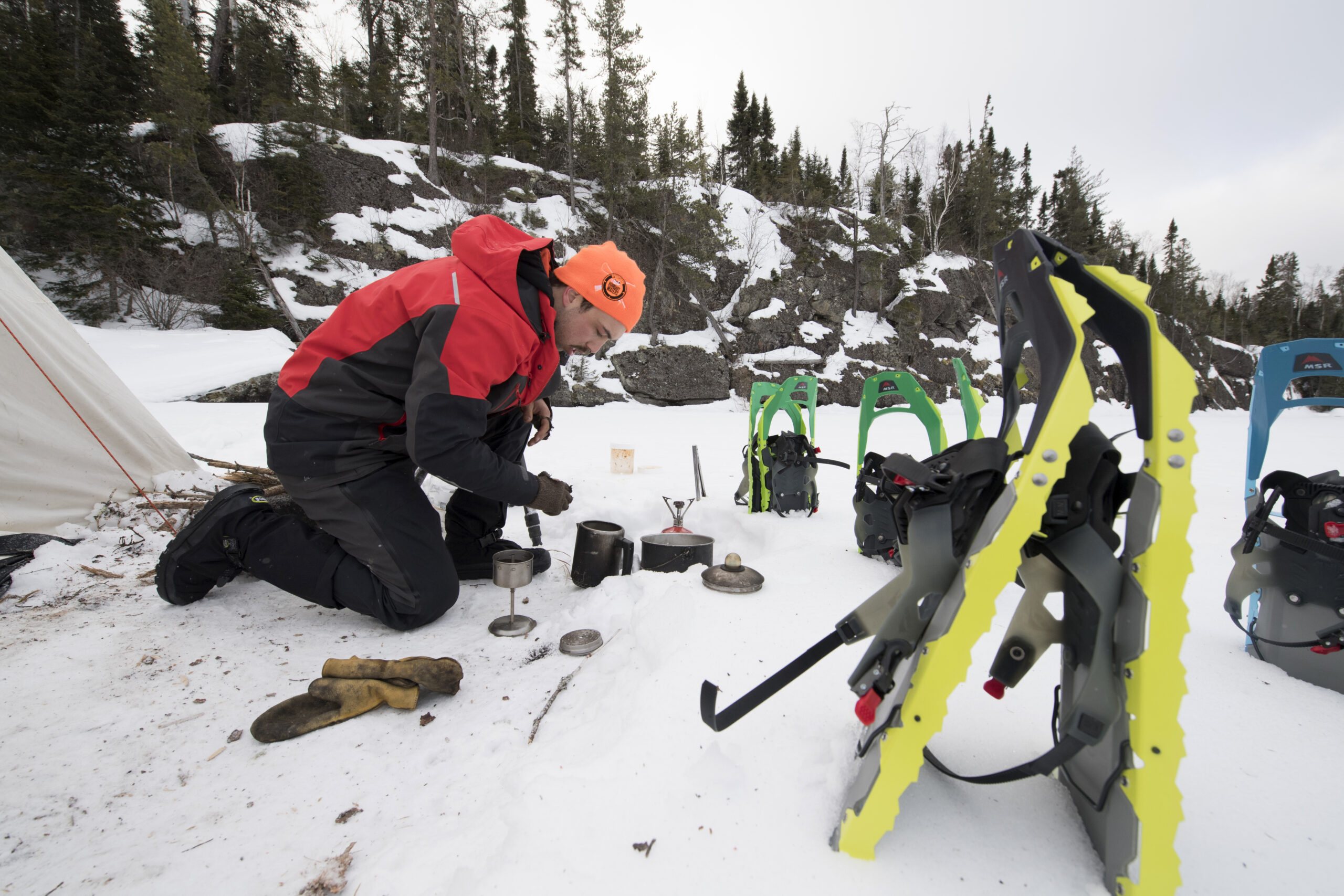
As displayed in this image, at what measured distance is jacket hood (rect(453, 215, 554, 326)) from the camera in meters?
1.88

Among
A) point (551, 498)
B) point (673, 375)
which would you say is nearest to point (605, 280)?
point (551, 498)

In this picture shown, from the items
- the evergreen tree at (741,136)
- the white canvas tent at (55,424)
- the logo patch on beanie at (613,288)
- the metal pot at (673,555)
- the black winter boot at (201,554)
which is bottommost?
the metal pot at (673,555)

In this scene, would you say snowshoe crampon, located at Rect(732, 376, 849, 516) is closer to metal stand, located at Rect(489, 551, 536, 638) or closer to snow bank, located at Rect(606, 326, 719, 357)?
metal stand, located at Rect(489, 551, 536, 638)

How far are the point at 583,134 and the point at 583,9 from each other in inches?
194

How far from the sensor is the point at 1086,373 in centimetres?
82

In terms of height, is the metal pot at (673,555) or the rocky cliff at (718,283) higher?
the rocky cliff at (718,283)

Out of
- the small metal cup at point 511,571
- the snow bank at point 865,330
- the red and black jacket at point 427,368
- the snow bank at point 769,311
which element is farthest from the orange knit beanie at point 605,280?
the snow bank at point 865,330

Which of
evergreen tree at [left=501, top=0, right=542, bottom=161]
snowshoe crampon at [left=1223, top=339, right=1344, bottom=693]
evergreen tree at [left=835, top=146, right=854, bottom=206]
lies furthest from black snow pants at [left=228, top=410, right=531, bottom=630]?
evergreen tree at [left=835, top=146, right=854, bottom=206]

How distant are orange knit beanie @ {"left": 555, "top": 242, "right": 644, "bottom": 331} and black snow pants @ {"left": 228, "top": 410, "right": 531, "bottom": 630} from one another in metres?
1.08

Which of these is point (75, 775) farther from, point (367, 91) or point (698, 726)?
point (367, 91)

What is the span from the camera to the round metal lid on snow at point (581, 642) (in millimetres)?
1774

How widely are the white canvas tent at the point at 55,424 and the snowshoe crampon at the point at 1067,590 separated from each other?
3584 millimetres

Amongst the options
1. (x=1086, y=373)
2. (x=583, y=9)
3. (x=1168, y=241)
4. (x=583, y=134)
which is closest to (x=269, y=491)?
(x=1086, y=373)

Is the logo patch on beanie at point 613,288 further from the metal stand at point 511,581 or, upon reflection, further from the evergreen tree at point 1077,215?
the evergreen tree at point 1077,215
